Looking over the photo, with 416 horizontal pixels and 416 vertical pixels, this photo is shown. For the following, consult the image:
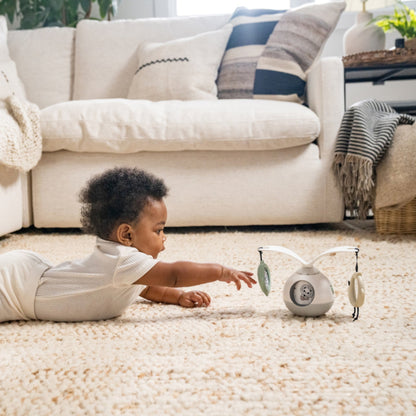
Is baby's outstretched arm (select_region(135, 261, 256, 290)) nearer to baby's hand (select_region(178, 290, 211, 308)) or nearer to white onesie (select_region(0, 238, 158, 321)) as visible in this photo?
white onesie (select_region(0, 238, 158, 321))

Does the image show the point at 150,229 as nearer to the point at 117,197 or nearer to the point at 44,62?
the point at 117,197

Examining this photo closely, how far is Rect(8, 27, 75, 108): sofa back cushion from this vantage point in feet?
8.53

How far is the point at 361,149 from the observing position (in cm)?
177

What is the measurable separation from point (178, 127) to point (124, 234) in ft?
3.34

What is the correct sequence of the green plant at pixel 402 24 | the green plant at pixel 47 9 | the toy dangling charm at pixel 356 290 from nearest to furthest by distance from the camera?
the toy dangling charm at pixel 356 290 → the green plant at pixel 402 24 → the green plant at pixel 47 9

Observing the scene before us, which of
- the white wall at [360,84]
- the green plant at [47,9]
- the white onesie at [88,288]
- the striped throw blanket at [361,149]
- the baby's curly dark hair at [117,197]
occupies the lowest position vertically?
the white onesie at [88,288]

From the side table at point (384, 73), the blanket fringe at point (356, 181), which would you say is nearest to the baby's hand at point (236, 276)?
the blanket fringe at point (356, 181)

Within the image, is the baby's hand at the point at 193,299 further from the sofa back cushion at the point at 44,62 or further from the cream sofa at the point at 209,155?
the sofa back cushion at the point at 44,62

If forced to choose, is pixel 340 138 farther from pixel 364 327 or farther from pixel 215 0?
pixel 215 0

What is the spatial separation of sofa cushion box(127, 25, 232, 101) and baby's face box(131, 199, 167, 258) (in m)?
1.41

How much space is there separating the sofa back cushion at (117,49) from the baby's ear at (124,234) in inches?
70.1

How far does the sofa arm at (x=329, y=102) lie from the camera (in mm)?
1925

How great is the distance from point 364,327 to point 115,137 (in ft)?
4.22

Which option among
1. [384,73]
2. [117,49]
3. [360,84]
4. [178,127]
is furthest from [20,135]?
[360,84]
